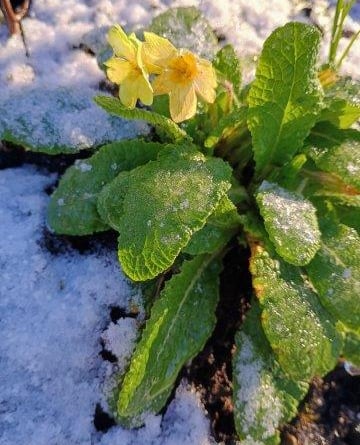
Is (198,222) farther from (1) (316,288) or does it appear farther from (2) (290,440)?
(2) (290,440)

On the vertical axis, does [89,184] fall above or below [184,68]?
below

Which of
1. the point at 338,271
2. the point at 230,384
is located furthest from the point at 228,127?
the point at 230,384

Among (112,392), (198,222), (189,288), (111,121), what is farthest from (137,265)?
(111,121)

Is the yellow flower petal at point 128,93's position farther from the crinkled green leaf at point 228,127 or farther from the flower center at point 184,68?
the crinkled green leaf at point 228,127

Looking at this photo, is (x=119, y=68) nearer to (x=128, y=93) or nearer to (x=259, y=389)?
(x=128, y=93)

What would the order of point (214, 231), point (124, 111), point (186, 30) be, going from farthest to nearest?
point (186, 30) < point (214, 231) < point (124, 111)

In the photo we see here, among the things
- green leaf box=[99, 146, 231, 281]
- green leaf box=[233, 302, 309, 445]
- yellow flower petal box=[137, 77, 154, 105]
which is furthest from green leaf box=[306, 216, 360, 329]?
yellow flower petal box=[137, 77, 154, 105]

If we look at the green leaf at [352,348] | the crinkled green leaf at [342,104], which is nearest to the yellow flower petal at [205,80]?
the crinkled green leaf at [342,104]
